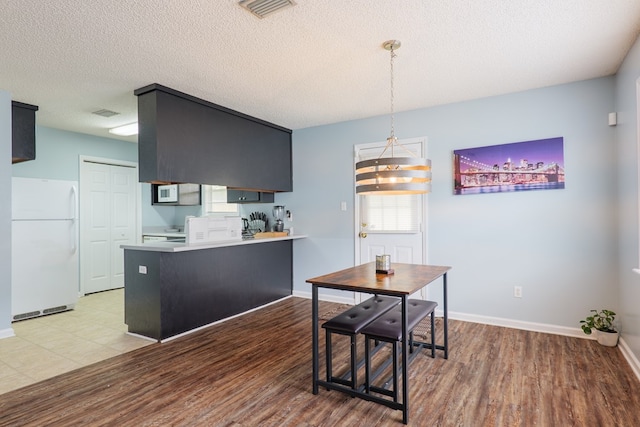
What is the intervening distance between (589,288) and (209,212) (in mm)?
5213

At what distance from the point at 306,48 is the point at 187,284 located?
250 cm

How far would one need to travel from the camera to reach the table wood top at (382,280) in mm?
2199

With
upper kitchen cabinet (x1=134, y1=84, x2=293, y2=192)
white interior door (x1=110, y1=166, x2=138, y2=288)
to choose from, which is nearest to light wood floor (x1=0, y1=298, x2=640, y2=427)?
upper kitchen cabinet (x1=134, y1=84, x2=293, y2=192)

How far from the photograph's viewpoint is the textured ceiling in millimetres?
2215

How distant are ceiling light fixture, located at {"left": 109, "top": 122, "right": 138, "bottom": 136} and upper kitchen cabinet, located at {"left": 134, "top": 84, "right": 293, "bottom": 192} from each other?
5.06 feet

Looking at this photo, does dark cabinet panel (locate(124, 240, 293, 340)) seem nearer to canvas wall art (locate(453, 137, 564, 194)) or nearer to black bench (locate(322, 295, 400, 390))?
black bench (locate(322, 295, 400, 390))

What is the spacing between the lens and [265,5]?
2.14 m

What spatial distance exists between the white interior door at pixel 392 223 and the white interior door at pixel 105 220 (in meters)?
3.96

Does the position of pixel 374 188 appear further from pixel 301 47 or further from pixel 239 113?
pixel 239 113

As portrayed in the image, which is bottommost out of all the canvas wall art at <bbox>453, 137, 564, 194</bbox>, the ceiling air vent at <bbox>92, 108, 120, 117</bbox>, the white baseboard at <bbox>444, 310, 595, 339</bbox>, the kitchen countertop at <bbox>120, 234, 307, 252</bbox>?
the white baseboard at <bbox>444, 310, 595, 339</bbox>

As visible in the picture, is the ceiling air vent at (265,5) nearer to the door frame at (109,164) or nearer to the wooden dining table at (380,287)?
the wooden dining table at (380,287)

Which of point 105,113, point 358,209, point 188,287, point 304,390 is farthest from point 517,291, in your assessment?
point 105,113

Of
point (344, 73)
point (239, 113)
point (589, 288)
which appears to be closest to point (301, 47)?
point (344, 73)

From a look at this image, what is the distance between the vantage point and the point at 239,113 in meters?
4.35
